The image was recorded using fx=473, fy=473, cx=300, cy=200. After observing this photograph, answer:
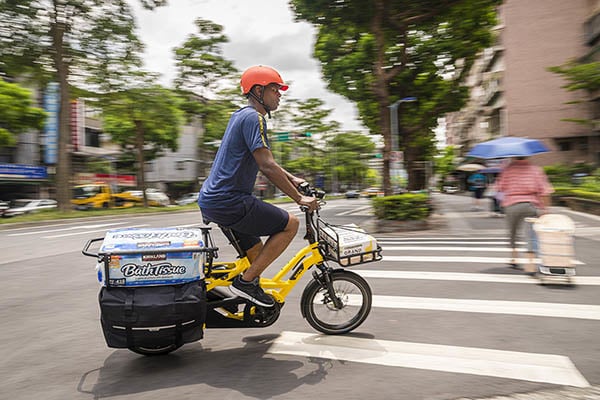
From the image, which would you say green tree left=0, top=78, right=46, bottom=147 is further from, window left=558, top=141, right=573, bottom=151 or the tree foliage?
window left=558, top=141, right=573, bottom=151

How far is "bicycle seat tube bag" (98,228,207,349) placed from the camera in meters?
3.13

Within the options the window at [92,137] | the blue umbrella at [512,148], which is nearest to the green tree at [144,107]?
the window at [92,137]

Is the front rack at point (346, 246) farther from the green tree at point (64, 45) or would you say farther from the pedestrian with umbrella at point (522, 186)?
the green tree at point (64, 45)

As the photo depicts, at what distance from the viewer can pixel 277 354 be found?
3.66 metres

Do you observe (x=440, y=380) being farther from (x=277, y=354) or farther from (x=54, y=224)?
(x=54, y=224)

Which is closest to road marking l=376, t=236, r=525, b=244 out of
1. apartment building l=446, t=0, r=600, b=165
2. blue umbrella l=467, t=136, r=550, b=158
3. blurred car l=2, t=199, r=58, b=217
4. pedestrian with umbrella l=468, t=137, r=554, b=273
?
pedestrian with umbrella l=468, t=137, r=554, b=273

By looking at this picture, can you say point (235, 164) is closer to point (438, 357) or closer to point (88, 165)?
point (438, 357)

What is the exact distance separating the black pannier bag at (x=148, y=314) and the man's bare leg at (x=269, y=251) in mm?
562

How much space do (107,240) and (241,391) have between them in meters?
1.37

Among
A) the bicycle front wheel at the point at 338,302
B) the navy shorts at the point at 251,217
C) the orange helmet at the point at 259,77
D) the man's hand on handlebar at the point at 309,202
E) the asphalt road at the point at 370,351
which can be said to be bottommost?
the asphalt road at the point at 370,351

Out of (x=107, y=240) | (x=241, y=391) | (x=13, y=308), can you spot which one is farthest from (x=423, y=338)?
(x=13, y=308)

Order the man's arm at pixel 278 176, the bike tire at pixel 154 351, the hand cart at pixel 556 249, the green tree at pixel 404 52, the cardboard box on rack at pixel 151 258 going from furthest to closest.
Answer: the green tree at pixel 404 52
the hand cart at pixel 556 249
the bike tire at pixel 154 351
the man's arm at pixel 278 176
the cardboard box on rack at pixel 151 258

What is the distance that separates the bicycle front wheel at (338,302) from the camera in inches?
157

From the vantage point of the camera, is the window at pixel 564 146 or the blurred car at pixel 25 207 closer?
the blurred car at pixel 25 207
